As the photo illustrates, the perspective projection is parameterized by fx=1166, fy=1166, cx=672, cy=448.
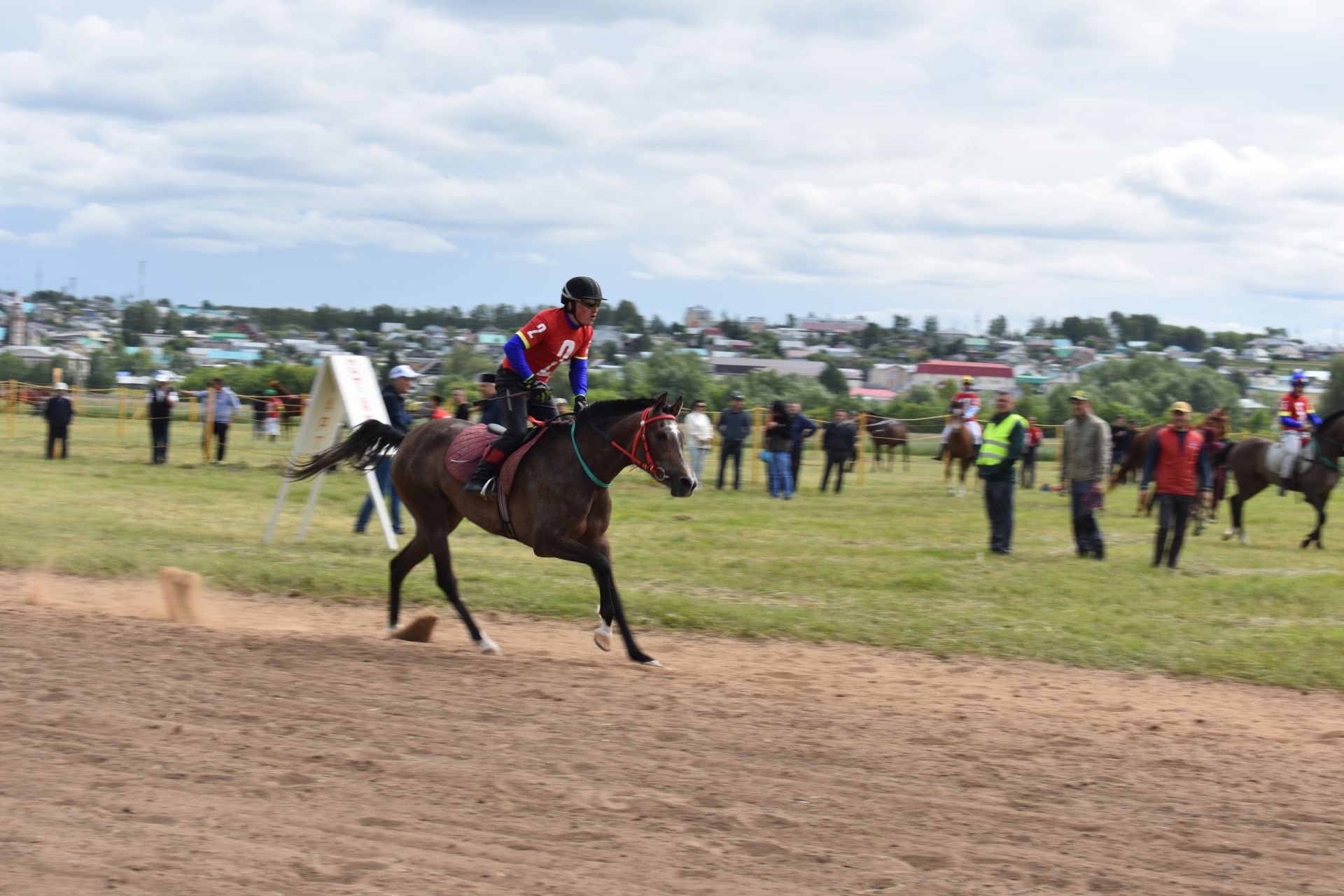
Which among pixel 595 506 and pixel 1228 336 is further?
pixel 1228 336

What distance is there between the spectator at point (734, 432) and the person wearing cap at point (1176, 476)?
35.2ft

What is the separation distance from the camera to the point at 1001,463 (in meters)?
14.5

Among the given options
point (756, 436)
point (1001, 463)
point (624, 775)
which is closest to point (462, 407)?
point (1001, 463)

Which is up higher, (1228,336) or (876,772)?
(1228,336)

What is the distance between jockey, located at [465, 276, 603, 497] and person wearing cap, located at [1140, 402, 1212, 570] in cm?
753

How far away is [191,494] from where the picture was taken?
19.4m

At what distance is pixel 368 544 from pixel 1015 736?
32.6 ft

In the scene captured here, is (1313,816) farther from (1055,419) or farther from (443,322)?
(443,322)

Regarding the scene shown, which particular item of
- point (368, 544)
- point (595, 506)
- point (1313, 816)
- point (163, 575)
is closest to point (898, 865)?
point (1313, 816)

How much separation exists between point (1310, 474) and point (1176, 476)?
556 cm

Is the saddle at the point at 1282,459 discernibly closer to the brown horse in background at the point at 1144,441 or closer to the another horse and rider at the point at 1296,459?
the another horse and rider at the point at 1296,459

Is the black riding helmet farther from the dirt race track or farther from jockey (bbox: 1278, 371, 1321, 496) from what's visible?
jockey (bbox: 1278, 371, 1321, 496)

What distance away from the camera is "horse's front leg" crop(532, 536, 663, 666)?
27.4 feet

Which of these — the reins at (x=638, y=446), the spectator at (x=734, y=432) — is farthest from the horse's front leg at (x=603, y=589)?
the spectator at (x=734, y=432)
